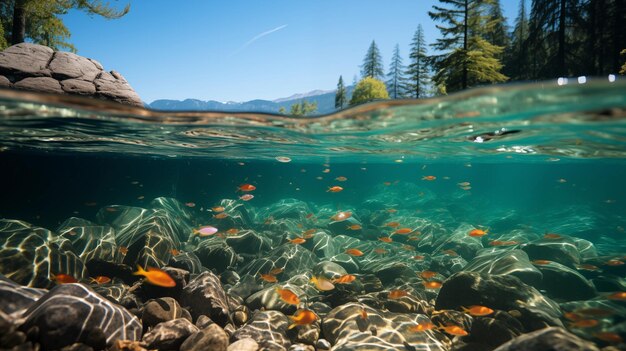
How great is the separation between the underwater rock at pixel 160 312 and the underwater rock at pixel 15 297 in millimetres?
2234

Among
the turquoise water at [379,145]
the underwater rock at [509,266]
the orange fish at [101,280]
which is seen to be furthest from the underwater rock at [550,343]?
the orange fish at [101,280]

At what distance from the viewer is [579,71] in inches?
1066

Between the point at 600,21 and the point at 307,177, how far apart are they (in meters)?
81.7

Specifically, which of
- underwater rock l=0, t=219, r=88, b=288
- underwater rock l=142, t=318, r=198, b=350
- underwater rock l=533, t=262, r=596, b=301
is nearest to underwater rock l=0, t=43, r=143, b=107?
underwater rock l=0, t=219, r=88, b=288

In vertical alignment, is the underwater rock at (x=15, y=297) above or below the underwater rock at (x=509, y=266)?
above

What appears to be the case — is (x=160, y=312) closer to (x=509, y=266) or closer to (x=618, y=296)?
(x=509, y=266)

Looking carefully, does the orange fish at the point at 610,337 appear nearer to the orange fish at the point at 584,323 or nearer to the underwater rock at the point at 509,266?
the orange fish at the point at 584,323

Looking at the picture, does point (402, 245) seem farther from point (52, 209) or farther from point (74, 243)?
point (52, 209)

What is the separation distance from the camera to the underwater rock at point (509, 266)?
10.6m

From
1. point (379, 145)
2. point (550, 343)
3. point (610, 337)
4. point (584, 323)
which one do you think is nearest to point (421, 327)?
point (550, 343)

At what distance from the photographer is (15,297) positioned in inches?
245

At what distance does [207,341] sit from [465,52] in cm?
2575

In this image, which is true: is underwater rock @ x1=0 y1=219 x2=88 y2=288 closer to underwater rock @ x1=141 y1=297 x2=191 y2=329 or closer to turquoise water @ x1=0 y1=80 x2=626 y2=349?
turquoise water @ x1=0 y1=80 x2=626 y2=349

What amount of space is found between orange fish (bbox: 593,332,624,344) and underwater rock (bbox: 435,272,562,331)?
79 cm
